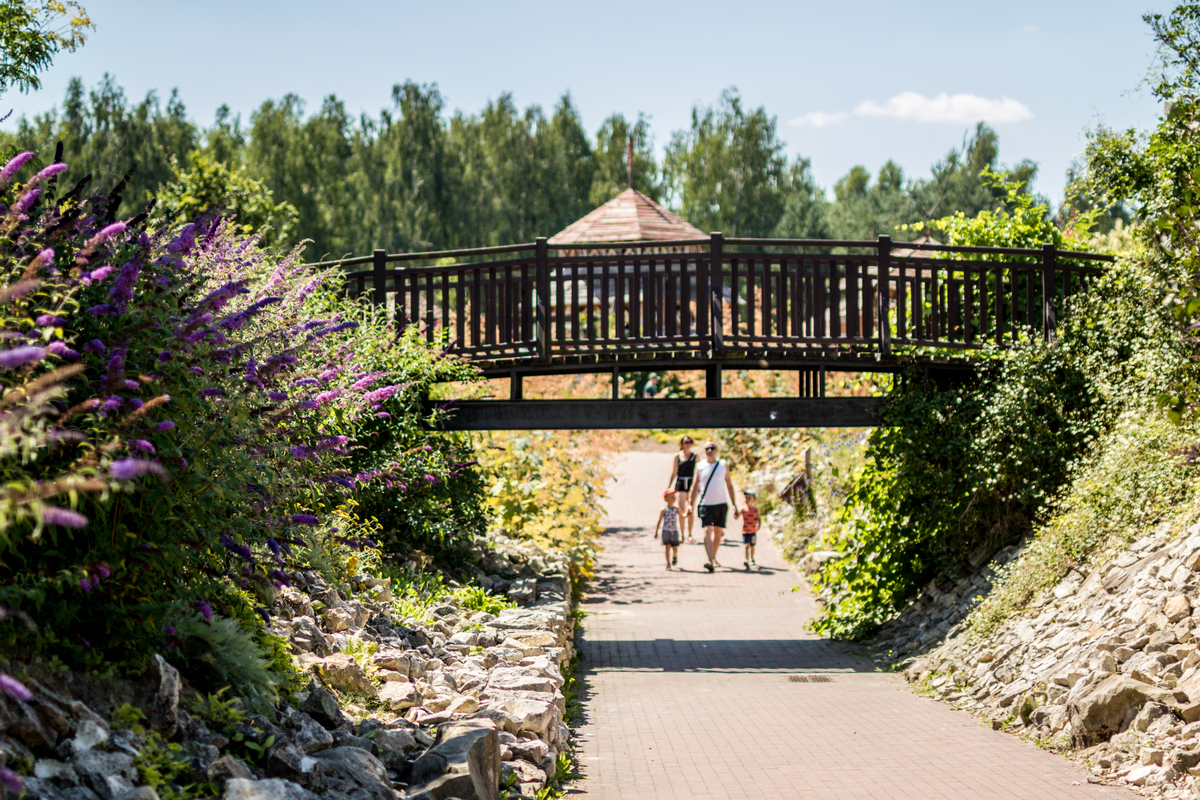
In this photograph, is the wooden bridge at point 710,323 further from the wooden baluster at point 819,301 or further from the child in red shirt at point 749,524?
the child in red shirt at point 749,524

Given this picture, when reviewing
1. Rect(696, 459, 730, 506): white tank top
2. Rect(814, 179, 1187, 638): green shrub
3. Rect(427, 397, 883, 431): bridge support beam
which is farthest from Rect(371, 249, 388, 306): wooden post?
Rect(696, 459, 730, 506): white tank top

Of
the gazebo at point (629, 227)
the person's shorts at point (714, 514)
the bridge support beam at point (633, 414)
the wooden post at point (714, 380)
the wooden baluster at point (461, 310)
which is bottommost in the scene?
the person's shorts at point (714, 514)

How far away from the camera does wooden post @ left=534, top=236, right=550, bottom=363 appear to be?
11547mm

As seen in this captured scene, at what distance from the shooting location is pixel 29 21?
28.6 ft

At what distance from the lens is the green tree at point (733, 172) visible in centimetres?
5288

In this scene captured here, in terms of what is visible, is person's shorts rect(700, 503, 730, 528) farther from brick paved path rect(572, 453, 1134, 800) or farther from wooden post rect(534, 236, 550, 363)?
wooden post rect(534, 236, 550, 363)

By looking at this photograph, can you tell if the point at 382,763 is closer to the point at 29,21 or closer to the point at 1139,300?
the point at 29,21

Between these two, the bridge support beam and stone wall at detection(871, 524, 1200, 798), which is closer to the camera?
stone wall at detection(871, 524, 1200, 798)

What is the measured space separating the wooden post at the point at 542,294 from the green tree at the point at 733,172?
42.2m

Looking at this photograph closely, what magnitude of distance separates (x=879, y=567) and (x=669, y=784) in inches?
256

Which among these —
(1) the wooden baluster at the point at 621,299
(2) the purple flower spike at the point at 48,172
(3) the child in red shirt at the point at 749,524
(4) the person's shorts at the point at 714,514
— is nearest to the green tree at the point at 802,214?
(3) the child in red shirt at the point at 749,524

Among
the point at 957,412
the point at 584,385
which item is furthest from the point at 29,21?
the point at 584,385

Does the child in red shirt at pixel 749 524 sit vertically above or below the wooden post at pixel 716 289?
below

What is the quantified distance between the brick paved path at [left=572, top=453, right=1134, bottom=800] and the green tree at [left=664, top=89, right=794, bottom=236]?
40244mm
